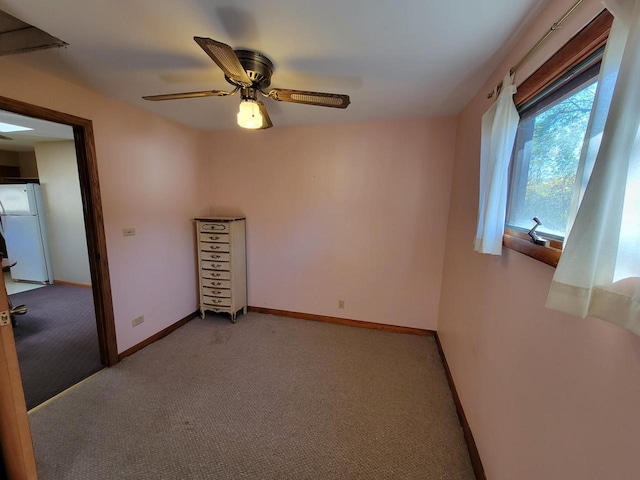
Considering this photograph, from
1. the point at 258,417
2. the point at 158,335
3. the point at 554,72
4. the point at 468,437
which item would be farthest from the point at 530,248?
the point at 158,335

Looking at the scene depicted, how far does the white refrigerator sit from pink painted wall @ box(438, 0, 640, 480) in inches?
240

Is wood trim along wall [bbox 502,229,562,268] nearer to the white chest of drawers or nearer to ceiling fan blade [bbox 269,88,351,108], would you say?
ceiling fan blade [bbox 269,88,351,108]

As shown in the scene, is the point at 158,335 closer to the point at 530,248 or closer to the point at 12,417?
the point at 12,417

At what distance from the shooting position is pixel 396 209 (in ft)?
8.95

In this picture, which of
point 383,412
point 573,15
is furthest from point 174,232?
point 573,15

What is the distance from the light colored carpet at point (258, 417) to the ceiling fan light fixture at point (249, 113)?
1970 mm

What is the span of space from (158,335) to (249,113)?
247 centimetres

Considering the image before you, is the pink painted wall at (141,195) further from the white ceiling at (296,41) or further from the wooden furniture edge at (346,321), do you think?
the wooden furniture edge at (346,321)

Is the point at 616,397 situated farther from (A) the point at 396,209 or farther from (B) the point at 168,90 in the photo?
(B) the point at 168,90

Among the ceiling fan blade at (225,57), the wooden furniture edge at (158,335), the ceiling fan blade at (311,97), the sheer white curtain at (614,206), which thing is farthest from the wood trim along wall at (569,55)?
the wooden furniture edge at (158,335)

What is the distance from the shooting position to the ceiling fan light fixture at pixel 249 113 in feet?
5.03

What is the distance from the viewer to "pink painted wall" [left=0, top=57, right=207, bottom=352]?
6.10ft

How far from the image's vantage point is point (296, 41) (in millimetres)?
1323

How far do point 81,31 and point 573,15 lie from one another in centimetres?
213
